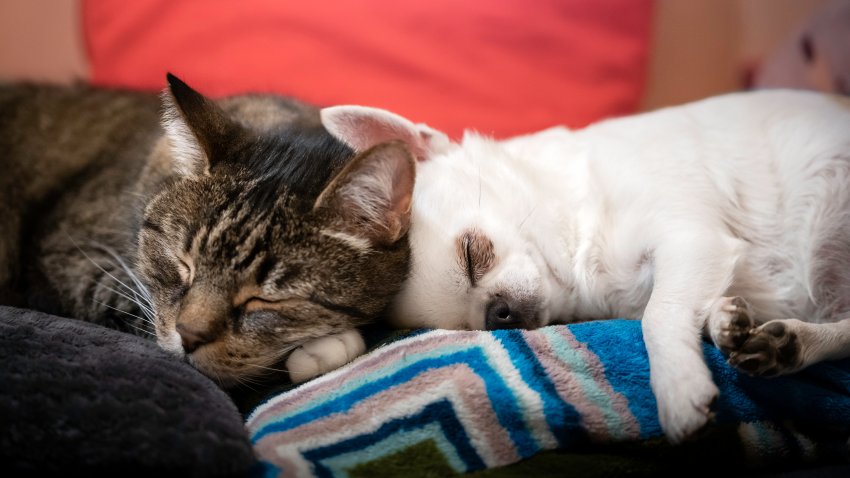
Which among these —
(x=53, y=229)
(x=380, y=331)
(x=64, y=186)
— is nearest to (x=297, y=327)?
(x=380, y=331)

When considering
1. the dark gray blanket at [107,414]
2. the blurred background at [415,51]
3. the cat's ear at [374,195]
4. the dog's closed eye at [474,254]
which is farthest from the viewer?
the blurred background at [415,51]

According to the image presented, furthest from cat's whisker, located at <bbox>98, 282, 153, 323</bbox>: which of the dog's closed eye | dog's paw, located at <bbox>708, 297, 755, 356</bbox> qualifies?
dog's paw, located at <bbox>708, 297, 755, 356</bbox>

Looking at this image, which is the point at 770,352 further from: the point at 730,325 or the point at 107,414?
the point at 107,414

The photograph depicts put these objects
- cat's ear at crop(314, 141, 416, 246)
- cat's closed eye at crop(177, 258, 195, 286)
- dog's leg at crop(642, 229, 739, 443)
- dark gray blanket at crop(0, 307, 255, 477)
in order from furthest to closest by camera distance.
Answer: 1. cat's closed eye at crop(177, 258, 195, 286)
2. cat's ear at crop(314, 141, 416, 246)
3. dog's leg at crop(642, 229, 739, 443)
4. dark gray blanket at crop(0, 307, 255, 477)

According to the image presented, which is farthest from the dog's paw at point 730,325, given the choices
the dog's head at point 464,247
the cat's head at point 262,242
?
the cat's head at point 262,242

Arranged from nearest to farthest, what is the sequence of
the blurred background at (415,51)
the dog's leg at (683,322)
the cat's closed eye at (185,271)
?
1. the dog's leg at (683,322)
2. the cat's closed eye at (185,271)
3. the blurred background at (415,51)

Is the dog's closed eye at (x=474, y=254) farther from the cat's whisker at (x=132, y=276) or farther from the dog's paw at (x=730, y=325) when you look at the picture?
the cat's whisker at (x=132, y=276)

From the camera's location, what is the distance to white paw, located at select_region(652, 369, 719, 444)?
100cm

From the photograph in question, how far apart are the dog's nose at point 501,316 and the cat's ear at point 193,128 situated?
66cm

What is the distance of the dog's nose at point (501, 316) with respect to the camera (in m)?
1.32

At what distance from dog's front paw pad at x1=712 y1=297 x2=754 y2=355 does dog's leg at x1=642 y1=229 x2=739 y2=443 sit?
4 centimetres

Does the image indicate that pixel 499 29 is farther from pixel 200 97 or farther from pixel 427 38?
pixel 200 97

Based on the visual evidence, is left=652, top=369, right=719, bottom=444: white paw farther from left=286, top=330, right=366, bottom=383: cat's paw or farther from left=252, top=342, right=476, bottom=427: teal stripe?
left=286, top=330, right=366, bottom=383: cat's paw

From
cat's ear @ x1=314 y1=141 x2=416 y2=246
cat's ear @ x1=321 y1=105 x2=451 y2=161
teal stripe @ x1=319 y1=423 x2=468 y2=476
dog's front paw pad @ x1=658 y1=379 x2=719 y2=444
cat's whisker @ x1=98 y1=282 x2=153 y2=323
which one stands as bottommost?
teal stripe @ x1=319 y1=423 x2=468 y2=476
